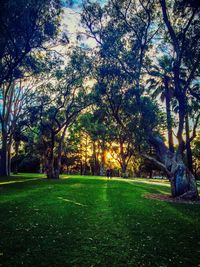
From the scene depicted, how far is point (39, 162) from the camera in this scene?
66812 millimetres

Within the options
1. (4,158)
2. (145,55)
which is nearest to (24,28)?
(145,55)

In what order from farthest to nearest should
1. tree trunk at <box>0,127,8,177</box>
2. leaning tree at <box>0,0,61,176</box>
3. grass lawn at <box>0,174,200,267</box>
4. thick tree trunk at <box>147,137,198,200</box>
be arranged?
tree trunk at <box>0,127,8,177</box> → thick tree trunk at <box>147,137,198,200</box> → leaning tree at <box>0,0,61,176</box> → grass lawn at <box>0,174,200,267</box>

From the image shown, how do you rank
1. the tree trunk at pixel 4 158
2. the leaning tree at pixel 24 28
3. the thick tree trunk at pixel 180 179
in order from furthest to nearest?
the tree trunk at pixel 4 158
the thick tree trunk at pixel 180 179
the leaning tree at pixel 24 28

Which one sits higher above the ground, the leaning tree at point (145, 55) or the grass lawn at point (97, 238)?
the leaning tree at point (145, 55)

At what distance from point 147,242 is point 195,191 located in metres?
10.6

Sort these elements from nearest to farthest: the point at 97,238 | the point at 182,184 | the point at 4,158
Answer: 1. the point at 97,238
2. the point at 182,184
3. the point at 4,158

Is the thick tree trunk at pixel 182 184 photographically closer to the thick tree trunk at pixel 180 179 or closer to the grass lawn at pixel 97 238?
the thick tree trunk at pixel 180 179

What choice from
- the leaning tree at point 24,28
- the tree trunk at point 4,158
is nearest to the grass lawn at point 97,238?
the leaning tree at point 24,28

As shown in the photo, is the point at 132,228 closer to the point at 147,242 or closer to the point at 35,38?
the point at 147,242

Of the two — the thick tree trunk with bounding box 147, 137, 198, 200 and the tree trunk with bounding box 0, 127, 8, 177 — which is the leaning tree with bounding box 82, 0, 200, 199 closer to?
the thick tree trunk with bounding box 147, 137, 198, 200

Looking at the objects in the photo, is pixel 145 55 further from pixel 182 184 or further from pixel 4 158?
pixel 4 158

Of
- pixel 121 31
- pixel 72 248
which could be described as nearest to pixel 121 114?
pixel 121 31

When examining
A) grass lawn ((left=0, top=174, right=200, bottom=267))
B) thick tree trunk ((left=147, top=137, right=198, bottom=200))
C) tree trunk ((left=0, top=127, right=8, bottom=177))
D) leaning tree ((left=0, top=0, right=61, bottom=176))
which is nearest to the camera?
grass lawn ((left=0, top=174, right=200, bottom=267))

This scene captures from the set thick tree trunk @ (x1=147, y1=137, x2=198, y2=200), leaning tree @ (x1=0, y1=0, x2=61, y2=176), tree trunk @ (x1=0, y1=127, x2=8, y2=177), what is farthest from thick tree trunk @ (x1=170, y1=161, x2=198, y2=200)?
tree trunk @ (x1=0, y1=127, x2=8, y2=177)
